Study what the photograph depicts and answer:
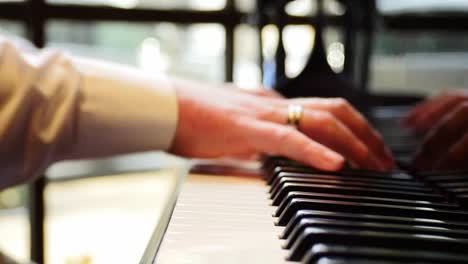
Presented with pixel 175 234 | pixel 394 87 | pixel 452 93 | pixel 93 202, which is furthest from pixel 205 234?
pixel 93 202

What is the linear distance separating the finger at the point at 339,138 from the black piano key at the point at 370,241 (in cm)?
31

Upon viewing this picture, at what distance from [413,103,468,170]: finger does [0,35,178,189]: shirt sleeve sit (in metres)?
0.33

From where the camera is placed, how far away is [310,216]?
45 centimetres

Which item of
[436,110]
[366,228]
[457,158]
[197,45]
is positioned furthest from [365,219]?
[197,45]

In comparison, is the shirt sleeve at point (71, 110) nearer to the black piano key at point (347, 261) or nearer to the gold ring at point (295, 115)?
the gold ring at point (295, 115)

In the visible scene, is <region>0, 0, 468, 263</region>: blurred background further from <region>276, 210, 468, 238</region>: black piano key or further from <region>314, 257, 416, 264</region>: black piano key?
<region>314, 257, 416, 264</region>: black piano key

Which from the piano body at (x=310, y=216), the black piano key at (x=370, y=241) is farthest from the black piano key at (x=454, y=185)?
the black piano key at (x=370, y=241)

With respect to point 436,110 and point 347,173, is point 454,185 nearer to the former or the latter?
point 347,173

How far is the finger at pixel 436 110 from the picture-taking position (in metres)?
0.95

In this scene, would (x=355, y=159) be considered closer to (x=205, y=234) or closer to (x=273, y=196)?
(x=273, y=196)

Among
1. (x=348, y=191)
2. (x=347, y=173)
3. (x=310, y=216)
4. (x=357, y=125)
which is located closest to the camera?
(x=310, y=216)

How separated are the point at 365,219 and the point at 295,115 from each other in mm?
318

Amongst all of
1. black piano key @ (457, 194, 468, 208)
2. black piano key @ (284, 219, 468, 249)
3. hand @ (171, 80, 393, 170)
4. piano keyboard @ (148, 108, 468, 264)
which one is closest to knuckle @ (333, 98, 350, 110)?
hand @ (171, 80, 393, 170)

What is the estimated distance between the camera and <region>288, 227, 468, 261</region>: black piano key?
39 centimetres
